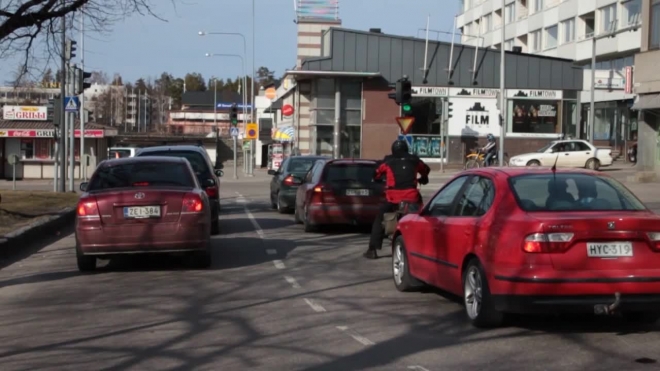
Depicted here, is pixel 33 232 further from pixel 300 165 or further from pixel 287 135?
pixel 287 135

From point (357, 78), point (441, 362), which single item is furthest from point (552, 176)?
point (357, 78)

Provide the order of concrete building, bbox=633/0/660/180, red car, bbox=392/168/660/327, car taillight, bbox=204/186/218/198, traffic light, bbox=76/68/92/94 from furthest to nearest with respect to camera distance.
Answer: concrete building, bbox=633/0/660/180 → traffic light, bbox=76/68/92/94 → car taillight, bbox=204/186/218/198 → red car, bbox=392/168/660/327

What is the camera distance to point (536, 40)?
6894cm

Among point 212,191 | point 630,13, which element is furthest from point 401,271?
point 630,13

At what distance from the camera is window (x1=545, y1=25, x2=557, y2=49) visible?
6512 cm

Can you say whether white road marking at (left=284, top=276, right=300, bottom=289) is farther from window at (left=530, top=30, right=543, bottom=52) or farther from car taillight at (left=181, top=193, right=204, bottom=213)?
window at (left=530, top=30, right=543, bottom=52)

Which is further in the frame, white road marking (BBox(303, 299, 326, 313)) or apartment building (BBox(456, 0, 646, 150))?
apartment building (BBox(456, 0, 646, 150))

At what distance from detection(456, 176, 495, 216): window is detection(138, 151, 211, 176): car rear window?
9576 mm

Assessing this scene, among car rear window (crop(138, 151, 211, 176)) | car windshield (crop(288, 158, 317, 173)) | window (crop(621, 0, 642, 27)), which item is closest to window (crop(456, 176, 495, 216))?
car rear window (crop(138, 151, 211, 176))

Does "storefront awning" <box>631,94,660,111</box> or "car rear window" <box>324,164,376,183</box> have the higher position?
"storefront awning" <box>631,94,660,111</box>

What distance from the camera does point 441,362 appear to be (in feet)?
23.2

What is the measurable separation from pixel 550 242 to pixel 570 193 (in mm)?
905

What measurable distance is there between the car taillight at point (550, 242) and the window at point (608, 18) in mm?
51969

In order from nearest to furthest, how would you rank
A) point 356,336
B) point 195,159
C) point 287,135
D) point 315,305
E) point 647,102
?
point 356,336
point 315,305
point 195,159
point 647,102
point 287,135
